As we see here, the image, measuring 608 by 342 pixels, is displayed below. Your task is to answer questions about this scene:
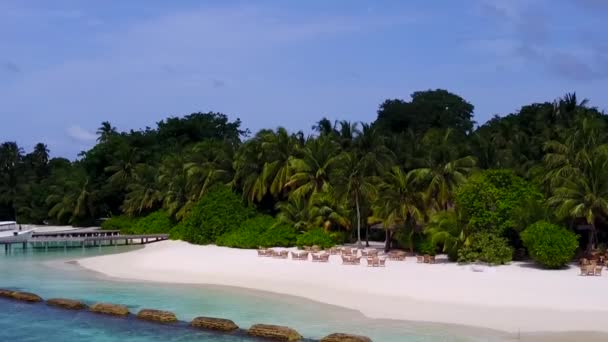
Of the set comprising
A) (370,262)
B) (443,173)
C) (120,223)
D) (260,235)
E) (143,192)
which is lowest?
(370,262)

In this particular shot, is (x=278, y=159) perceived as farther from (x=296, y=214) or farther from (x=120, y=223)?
(x=120, y=223)

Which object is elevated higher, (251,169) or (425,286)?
(251,169)

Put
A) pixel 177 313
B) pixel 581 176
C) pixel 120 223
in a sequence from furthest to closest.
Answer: pixel 120 223 < pixel 581 176 < pixel 177 313

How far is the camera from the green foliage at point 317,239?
39.0 meters

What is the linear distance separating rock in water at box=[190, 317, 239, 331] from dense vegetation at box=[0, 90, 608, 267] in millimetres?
13238

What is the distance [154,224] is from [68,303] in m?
31.4

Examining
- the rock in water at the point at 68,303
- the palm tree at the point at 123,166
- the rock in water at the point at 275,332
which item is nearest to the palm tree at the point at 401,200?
the rock in water at the point at 68,303

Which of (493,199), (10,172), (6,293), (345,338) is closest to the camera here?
(345,338)

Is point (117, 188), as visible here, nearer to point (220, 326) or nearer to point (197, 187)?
point (197, 187)

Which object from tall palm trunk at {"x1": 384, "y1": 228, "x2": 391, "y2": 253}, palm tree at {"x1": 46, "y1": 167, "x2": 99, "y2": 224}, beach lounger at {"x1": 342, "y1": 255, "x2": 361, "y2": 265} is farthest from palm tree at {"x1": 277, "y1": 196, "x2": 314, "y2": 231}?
palm tree at {"x1": 46, "y1": 167, "x2": 99, "y2": 224}

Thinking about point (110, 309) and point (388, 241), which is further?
point (388, 241)

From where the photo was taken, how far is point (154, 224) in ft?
185

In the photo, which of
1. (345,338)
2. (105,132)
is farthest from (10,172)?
(345,338)

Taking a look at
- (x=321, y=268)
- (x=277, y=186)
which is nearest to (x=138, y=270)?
(x=321, y=268)
